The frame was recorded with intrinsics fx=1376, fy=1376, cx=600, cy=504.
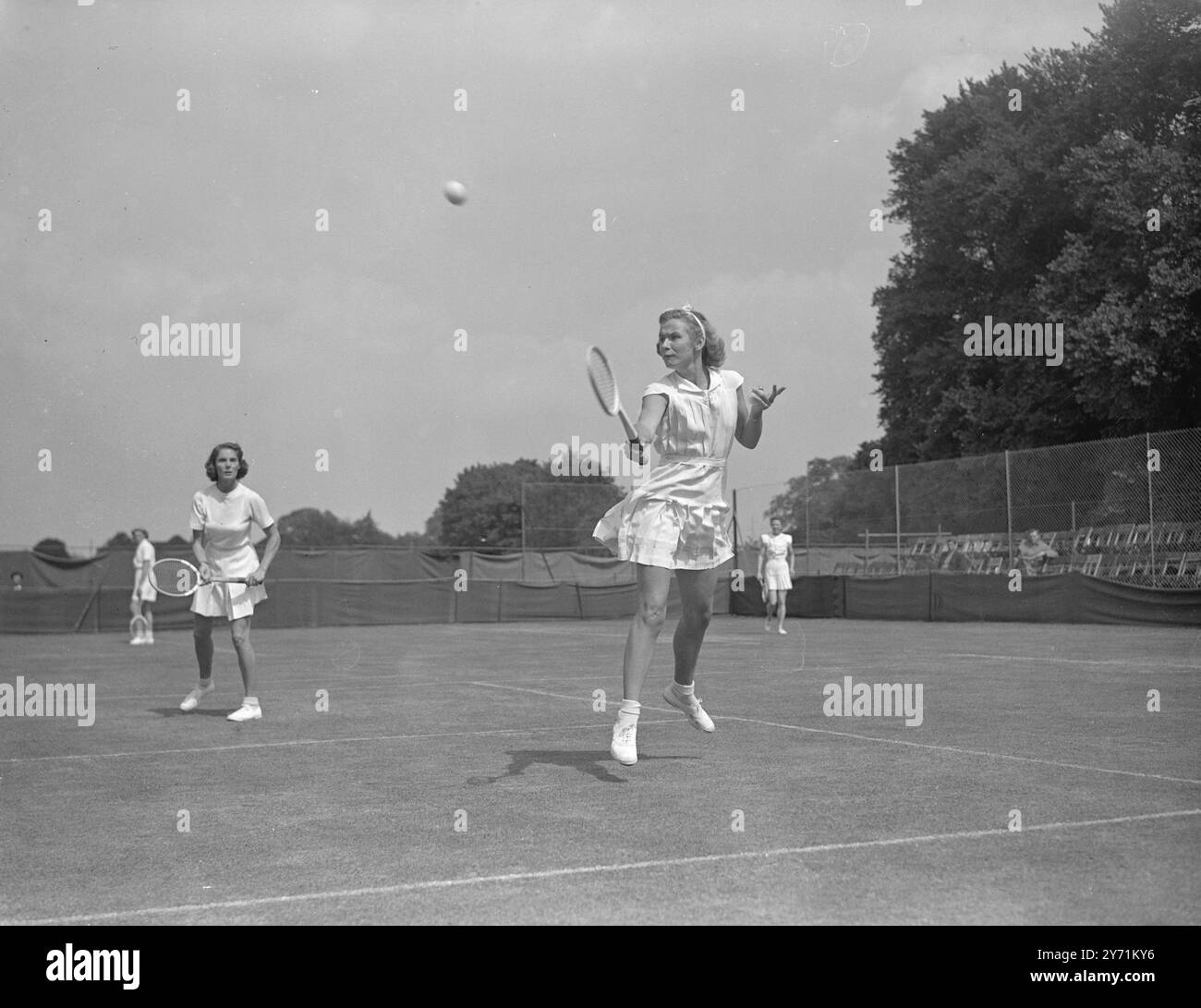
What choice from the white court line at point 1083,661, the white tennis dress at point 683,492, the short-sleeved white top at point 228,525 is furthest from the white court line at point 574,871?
the white court line at point 1083,661

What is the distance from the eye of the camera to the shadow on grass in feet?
22.1

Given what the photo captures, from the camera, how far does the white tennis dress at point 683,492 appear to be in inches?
267

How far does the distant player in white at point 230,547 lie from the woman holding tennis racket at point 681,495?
13.0 feet

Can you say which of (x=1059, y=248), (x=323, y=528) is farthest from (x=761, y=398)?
(x=323, y=528)

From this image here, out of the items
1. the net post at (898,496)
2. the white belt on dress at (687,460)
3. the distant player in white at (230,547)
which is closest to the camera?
the white belt on dress at (687,460)

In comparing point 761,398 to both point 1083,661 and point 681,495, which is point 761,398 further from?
point 1083,661

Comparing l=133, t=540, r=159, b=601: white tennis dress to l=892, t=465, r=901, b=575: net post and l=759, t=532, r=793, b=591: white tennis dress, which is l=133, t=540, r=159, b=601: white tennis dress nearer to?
l=759, t=532, r=793, b=591: white tennis dress

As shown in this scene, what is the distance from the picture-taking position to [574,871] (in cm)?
452

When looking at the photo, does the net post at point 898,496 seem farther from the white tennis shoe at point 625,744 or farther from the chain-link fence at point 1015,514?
the white tennis shoe at point 625,744

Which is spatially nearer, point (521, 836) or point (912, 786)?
point (521, 836)

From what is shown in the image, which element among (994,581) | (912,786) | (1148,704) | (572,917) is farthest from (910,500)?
(572,917)

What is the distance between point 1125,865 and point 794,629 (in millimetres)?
21904
